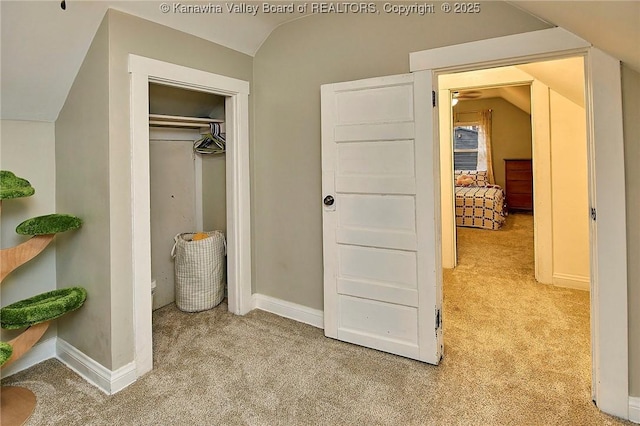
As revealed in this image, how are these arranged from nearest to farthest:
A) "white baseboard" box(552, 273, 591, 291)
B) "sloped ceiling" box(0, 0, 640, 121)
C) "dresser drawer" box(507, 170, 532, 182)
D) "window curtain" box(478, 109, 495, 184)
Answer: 1. "sloped ceiling" box(0, 0, 640, 121)
2. "white baseboard" box(552, 273, 591, 291)
3. "dresser drawer" box(507, 170, 532, 182)
4. "window curtain" box(478, 109, 495, 184)

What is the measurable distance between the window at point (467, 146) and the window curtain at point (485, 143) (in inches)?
4.7

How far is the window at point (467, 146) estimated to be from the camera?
8.62 metres

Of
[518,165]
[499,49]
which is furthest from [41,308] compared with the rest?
[518,165]

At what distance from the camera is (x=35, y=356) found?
228cm

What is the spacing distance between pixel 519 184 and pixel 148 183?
25.9 ft

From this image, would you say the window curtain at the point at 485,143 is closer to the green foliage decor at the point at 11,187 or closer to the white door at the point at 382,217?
the white door at the point at 382,217

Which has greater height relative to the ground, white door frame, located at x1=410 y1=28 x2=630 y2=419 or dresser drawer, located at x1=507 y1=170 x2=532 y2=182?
dresser drawer, located at x1=507 y1=170 x2=532 y2=182

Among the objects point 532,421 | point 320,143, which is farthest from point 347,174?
point 532,421

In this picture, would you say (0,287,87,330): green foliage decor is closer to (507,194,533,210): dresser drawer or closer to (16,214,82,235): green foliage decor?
(16,214,82,235): green foliage decor

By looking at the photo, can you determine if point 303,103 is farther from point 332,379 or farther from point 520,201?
point 520,201

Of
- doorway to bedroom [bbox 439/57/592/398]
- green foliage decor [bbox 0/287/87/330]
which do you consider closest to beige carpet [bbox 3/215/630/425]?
doorway to bedroom [bbox 439/57/592/398]

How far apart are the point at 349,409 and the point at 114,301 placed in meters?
1.40

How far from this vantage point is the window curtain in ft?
27.3

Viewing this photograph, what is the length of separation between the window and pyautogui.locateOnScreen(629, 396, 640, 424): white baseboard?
758 centimetres
